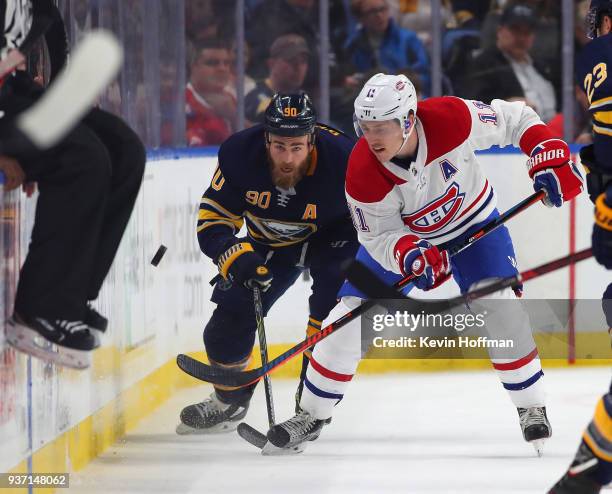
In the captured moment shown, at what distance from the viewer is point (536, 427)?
3463 mm

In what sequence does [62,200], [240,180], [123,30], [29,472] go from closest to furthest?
[62,200]
[29,472]
[123,30]
[240,180]

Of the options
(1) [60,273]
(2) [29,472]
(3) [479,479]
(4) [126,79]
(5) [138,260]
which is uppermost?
(4) [126,79]

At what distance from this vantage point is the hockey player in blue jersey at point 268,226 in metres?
3.53

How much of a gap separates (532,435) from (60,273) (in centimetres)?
161

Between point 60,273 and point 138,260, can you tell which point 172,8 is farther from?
point 60,273

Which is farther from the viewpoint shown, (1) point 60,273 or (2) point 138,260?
(2) point 138,260

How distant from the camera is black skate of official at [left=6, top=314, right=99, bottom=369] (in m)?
2.44

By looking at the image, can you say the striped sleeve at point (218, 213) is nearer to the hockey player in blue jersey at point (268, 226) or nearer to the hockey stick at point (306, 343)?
the hockey player in blue jersey at point (268, 226)

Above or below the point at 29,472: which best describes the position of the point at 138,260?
above

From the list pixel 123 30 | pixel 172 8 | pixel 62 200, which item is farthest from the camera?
pixel 172 8

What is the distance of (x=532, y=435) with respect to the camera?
3.47 meters

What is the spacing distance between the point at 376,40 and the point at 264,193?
1.87 m

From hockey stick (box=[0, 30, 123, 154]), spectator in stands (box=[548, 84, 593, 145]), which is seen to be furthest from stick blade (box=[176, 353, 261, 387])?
spectator in stands (box=[548, 84, 593, 145])

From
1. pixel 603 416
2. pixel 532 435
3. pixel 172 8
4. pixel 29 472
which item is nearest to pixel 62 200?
pixel 29 472
